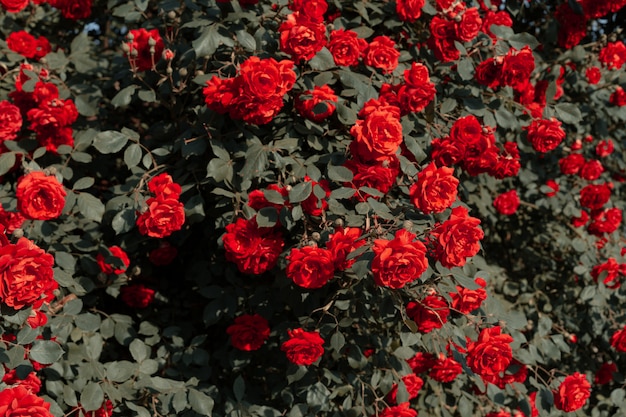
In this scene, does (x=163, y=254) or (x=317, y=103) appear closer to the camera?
(x=317, y=103)

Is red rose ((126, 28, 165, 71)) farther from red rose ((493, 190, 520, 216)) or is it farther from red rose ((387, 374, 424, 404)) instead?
red rose ((493, 190, 520, 216))

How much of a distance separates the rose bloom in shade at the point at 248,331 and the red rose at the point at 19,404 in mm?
811

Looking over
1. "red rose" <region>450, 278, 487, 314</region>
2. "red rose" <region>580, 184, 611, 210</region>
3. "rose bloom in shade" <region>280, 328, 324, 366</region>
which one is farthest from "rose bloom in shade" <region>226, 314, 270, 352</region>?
"red rose" <region>580, 184, 611, 210</region>

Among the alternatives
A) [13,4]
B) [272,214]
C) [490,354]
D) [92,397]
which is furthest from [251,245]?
[13,4]

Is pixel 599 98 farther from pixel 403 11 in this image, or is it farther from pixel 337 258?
pixel 337 258

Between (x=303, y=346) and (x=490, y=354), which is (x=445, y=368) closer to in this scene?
Answer: (x=490, y=354)

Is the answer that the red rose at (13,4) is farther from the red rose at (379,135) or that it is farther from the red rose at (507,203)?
the red rose at (507,203)

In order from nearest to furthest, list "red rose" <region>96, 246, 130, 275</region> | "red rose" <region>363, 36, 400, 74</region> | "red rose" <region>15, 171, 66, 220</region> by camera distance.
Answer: "red rose" <region>15, 171, 66, 220</region>
"red rose" <region>363, 36, 400, 74</region>
"red rose" <region>96, 246, 130, 275</region>

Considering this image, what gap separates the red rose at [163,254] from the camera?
2.65m

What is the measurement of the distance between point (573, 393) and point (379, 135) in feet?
3.77

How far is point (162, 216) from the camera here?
6.61ft

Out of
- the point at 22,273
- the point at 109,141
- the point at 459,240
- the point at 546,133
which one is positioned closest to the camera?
the point at 22,273

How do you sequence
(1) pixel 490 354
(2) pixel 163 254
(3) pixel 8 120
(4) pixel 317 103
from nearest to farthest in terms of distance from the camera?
(1) pixel 490 354 < (4) pixel 317 103 < (3) pixel 8 120 < (2) pixel 163 254

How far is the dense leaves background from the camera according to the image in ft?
6.53
